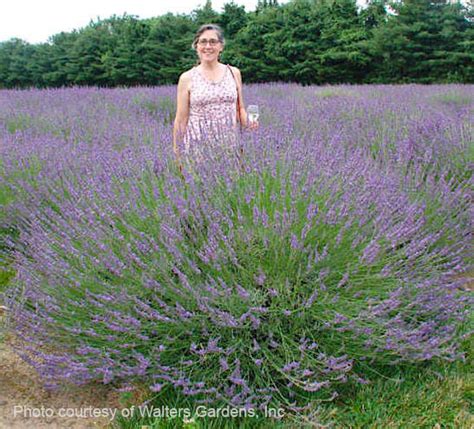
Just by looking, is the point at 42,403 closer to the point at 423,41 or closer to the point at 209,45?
the point at 209,45

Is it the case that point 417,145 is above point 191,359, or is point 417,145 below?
above

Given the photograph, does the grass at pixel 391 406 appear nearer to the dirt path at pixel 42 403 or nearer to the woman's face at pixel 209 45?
the dirt path at pixel 42 403

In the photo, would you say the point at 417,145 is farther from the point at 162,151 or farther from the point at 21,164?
the point at 21,164

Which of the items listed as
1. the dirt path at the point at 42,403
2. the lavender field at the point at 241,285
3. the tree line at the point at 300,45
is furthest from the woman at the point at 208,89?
the tree line at the point at 300,45

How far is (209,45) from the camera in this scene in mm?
3520

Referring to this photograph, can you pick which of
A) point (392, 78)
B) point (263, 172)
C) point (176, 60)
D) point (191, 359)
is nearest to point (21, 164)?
point (263, 172)

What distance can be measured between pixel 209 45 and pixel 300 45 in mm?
15886

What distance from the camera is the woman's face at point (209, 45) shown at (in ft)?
11.5

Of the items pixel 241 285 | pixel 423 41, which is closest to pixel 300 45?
pixel 423 41

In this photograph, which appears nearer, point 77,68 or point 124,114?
point 124,114

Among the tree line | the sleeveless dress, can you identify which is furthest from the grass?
the tree line

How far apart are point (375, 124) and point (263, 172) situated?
2726 millimetres

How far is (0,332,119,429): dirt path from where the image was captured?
1.99 m

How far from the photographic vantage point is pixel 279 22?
19.3m
